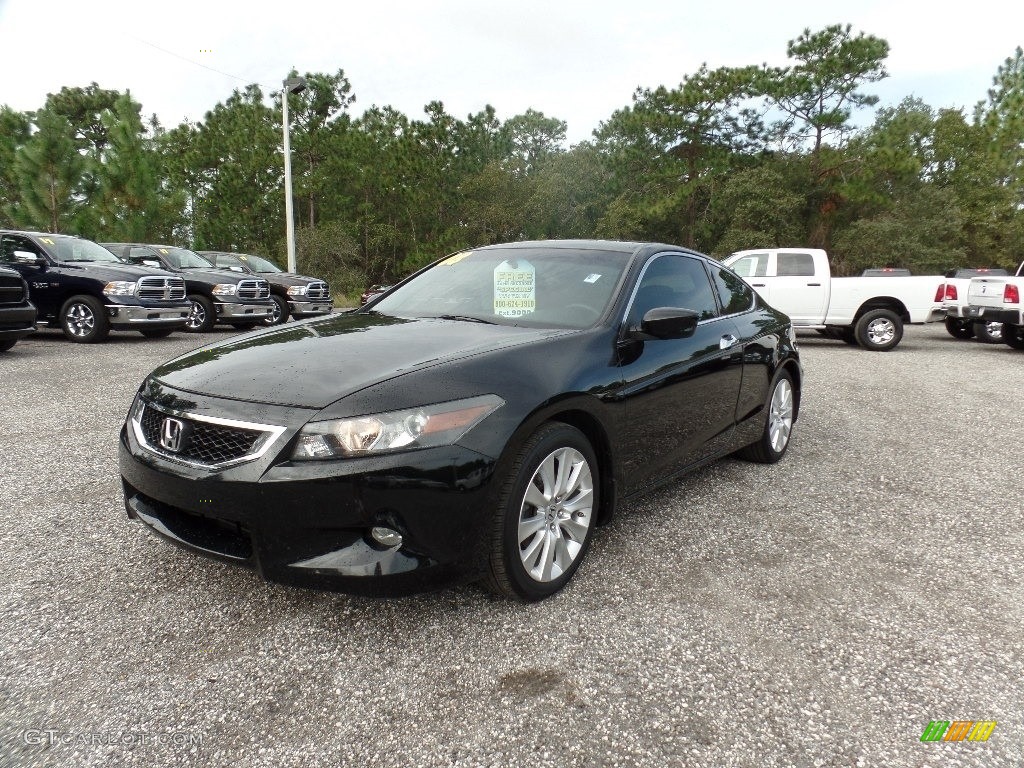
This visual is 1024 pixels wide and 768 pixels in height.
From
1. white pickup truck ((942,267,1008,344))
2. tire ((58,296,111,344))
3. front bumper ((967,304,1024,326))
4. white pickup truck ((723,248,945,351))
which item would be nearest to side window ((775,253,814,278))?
white pickup truck ((723,248,945,351))

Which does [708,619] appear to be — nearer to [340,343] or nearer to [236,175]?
[340,343]

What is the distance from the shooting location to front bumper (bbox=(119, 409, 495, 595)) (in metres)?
2.30

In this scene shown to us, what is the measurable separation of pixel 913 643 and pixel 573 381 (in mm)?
1601

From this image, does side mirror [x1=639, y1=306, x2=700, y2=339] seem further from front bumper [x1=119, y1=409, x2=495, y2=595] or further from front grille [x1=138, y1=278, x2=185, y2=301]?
front grille [x1=138, y1=278, x2=185, y2=301]

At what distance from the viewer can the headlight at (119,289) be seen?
35.5 ft

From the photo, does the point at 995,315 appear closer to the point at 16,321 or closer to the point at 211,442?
the point at 211,442

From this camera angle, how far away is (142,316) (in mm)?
11008

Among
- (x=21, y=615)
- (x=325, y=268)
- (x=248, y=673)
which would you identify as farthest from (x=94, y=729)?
(x=325, y=268)

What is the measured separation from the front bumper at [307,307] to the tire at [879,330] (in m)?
11.2

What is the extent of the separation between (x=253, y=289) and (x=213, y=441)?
12.2 metres

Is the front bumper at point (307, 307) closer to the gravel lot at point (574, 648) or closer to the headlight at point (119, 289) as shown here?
the headlight at point (119, 289)

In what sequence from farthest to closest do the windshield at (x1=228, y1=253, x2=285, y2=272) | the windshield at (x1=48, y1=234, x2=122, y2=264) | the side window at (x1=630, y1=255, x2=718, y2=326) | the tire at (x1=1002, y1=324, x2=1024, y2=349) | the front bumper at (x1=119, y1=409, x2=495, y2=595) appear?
the windshield at (x1=228, y1=253, x2=285, y2=272) < the tire at (x1=1002, y1=324, x2=1024, y2=349) < the windshield at (x1=48, y1=234, x2=122, y2=264) < the side window at (x1=630, y1=255, x2=718, y2=326) < the front bumper at (x1=119, y1=409, x2=495, y2=595)

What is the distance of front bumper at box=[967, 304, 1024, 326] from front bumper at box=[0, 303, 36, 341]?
1542cm

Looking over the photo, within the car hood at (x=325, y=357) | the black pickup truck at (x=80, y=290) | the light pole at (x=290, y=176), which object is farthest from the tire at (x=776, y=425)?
the light pole at (x=290, y=176)
